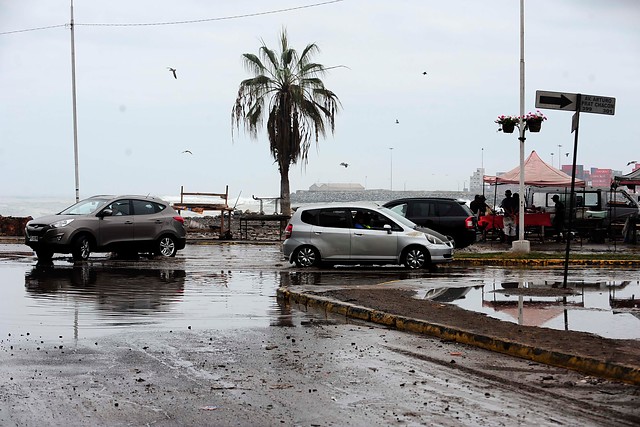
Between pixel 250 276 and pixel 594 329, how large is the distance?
10188 millimetres

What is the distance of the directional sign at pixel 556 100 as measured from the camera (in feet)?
49.8

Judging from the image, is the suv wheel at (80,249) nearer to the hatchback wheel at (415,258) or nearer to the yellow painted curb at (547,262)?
the hatchback wheel at (415,258)

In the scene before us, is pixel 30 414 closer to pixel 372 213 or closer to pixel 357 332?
pixel 357 332

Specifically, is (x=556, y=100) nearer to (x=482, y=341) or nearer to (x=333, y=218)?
(x=482, y=341)

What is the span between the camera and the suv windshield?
25.6m

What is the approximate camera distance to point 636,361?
8773mm

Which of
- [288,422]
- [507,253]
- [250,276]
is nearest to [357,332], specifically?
[288,422]

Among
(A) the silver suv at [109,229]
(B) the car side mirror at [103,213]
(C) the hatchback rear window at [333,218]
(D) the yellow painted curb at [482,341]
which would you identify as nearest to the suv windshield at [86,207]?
(A) the silver suv at [109,229]

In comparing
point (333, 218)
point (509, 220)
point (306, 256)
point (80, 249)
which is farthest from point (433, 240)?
point (509, 220)

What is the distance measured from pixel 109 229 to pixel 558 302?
48.0ft

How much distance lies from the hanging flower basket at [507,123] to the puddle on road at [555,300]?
12.2 m

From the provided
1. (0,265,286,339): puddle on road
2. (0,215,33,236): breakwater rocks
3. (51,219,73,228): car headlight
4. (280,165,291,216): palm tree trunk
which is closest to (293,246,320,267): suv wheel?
(0,265,286,339): puddle on road

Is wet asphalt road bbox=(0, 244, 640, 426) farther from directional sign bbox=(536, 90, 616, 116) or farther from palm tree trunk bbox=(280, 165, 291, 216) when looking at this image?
palm tree trunk bbox=(280, 165, 291, 216)

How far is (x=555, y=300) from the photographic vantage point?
1437 cm
